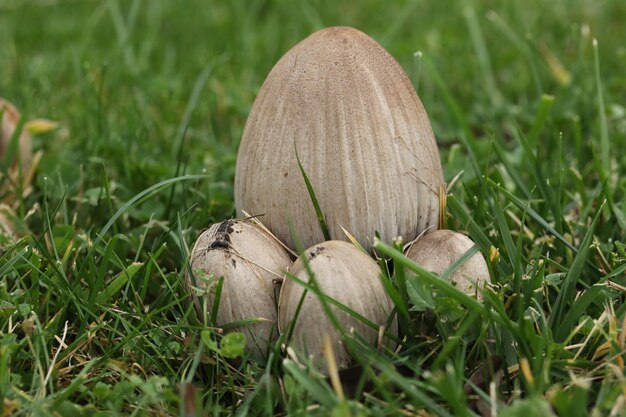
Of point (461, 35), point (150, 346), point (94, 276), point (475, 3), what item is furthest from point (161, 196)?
point (475, 3)

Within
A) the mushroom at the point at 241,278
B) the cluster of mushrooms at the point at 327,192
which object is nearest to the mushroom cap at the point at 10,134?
the cluster of mushrooms at the point at 327,192

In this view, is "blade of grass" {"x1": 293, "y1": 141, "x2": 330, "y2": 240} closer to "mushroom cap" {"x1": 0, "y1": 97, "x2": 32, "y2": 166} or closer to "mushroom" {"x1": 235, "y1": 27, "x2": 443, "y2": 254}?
"mushroom" {"x1": 235, "y1": 27, "x2": 443, "y2": 254}

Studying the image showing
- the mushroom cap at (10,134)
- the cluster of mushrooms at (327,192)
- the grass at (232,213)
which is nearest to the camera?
the grass at (232,213)

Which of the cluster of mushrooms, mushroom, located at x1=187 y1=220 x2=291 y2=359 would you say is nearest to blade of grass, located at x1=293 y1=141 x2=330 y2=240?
the cluster of mushrooms

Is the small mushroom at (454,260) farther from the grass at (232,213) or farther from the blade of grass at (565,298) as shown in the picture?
the blade of grass at (565,298)

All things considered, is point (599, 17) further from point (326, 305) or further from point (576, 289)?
point (326, 305)

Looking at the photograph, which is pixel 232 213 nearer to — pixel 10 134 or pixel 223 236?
Result: pixel 223 236
